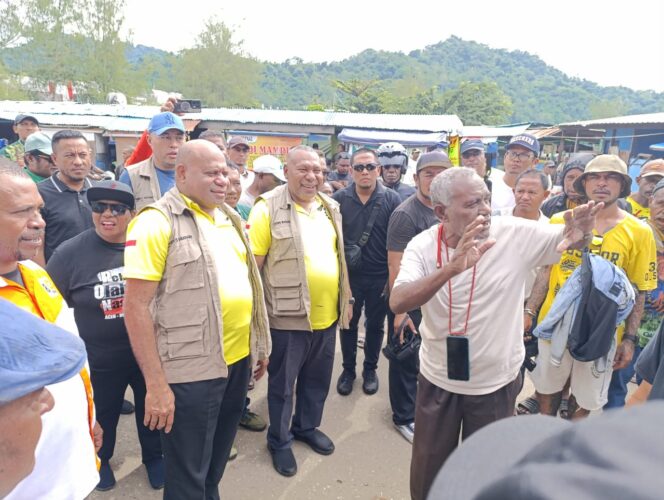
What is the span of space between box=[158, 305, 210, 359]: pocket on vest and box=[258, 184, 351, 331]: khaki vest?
86cm

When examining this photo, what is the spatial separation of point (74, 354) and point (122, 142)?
16.8m

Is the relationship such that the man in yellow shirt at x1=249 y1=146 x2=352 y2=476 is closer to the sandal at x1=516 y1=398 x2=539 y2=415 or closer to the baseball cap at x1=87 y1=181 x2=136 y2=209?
the baseball cap at x1=87 y1=181 x2=136 y2=209

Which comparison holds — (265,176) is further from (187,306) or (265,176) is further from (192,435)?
(192,435)

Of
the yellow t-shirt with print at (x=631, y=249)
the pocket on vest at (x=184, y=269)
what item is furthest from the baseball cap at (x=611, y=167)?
the pocket on vest at (x=184, y=269)

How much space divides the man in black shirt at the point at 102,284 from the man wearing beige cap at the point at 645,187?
14.5ft

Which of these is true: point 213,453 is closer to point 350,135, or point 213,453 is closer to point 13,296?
point 13,296

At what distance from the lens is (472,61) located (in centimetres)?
12788

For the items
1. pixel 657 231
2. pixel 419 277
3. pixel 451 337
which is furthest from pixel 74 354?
pixel 657 231

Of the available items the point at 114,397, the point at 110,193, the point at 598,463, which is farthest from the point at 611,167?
the point at 114,397

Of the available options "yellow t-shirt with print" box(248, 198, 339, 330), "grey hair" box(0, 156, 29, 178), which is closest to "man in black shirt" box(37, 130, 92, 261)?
"yellow t-shirt with print" box(248, 198, 339, 330)

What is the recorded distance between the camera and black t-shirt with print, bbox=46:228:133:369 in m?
2.48

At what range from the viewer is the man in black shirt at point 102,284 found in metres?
2.49

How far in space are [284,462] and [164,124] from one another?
8.65 ft

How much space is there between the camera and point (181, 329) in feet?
6.75
